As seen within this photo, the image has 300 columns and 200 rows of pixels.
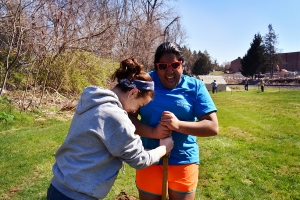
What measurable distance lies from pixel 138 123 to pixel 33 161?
4289mm

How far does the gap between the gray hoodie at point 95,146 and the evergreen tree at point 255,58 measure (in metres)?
58.2

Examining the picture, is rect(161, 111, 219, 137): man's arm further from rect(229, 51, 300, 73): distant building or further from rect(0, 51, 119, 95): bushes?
rect(229, 51, 300, 73): distant building

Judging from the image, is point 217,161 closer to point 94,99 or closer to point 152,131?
point 152,131

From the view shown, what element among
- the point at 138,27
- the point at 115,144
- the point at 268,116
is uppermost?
the point at 138,27

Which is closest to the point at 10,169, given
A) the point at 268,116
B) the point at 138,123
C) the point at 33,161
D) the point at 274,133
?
the point at 33,161

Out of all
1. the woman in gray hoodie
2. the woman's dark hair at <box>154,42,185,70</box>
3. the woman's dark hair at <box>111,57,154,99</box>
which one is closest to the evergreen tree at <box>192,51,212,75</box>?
the woman's dark hair at <box>154,42,185,70</box>

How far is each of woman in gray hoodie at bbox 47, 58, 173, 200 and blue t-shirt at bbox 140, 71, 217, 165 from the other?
0.39 meters

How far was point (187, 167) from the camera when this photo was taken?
2111 mm

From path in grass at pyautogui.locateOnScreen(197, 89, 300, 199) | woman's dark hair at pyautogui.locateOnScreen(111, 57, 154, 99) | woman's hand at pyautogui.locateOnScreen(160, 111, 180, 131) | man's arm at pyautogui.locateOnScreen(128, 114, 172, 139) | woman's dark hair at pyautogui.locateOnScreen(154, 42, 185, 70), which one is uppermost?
woman's dark hair at pyautogui.locateOnScreen(154, 42, 185, 70)

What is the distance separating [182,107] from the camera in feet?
6.82

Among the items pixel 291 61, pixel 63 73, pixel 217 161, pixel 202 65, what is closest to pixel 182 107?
pixel 217 161

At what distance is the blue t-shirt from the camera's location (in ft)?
6.83

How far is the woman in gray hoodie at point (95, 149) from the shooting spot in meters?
1.59

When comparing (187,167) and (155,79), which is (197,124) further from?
(155,79)
